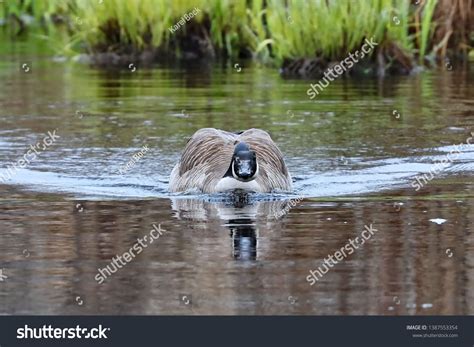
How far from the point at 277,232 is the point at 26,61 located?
17107 millimetres

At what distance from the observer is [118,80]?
982 inches

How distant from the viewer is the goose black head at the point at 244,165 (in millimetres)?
13266

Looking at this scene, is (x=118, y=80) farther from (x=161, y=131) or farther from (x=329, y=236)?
(x=329, y=236)

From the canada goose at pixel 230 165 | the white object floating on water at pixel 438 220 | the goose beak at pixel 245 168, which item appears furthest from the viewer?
the canada goose at pixel 230 165

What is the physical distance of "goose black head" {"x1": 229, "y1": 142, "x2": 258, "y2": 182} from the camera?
13266 millimetres

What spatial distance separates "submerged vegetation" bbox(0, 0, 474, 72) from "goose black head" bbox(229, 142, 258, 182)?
1061cm

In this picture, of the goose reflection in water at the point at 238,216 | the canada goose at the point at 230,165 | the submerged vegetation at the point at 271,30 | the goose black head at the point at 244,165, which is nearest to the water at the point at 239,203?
the goose reflection in water at the point at 238,216

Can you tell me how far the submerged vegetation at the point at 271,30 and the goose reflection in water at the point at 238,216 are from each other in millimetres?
10536

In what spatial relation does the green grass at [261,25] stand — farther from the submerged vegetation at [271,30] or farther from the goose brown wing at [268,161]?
the goose brown wing at [268,161]

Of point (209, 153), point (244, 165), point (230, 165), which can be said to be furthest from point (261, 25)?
point (244, 165)

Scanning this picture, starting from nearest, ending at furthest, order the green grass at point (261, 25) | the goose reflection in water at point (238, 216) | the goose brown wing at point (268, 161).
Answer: the goose reflection in water at point (238, 216) → the goose brown wing at point (268, 161) → the green grass at point (261, 25)

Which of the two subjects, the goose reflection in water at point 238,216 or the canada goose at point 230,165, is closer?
the goose reflection in water at point 238,216

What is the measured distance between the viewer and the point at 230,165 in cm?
1359

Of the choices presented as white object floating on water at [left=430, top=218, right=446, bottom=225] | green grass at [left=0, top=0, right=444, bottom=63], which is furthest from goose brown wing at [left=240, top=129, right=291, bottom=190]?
green grass at [left=0, top=0, right=444, bottom=63]
